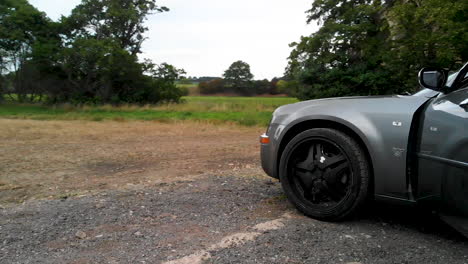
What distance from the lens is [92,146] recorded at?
24.9 ft

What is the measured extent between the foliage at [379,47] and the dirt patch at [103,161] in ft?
33.0

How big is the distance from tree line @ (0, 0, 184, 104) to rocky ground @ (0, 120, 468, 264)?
25.3 meters

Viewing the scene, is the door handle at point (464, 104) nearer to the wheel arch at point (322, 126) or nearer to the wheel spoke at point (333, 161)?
the wheel arch at point (322, 126)

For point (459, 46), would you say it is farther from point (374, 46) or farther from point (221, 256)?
point (221, 256)

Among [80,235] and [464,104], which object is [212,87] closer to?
[80,235]

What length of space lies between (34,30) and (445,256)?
34314 millimetres

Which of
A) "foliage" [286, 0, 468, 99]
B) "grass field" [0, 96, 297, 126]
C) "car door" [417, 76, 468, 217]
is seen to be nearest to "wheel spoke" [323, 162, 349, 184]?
"car door" [417, 76, 468, 217]

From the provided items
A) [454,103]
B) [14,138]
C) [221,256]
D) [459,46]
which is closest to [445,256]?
[454,103]

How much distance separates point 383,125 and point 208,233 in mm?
1600

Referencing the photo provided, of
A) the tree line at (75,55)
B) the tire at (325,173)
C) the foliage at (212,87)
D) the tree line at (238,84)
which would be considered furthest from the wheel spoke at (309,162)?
the foliage at (212,87)

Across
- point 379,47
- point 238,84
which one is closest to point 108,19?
point 379,47

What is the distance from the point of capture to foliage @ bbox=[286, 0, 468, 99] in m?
13.3

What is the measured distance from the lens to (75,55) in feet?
89.6

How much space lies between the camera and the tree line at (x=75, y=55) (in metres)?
27.8
